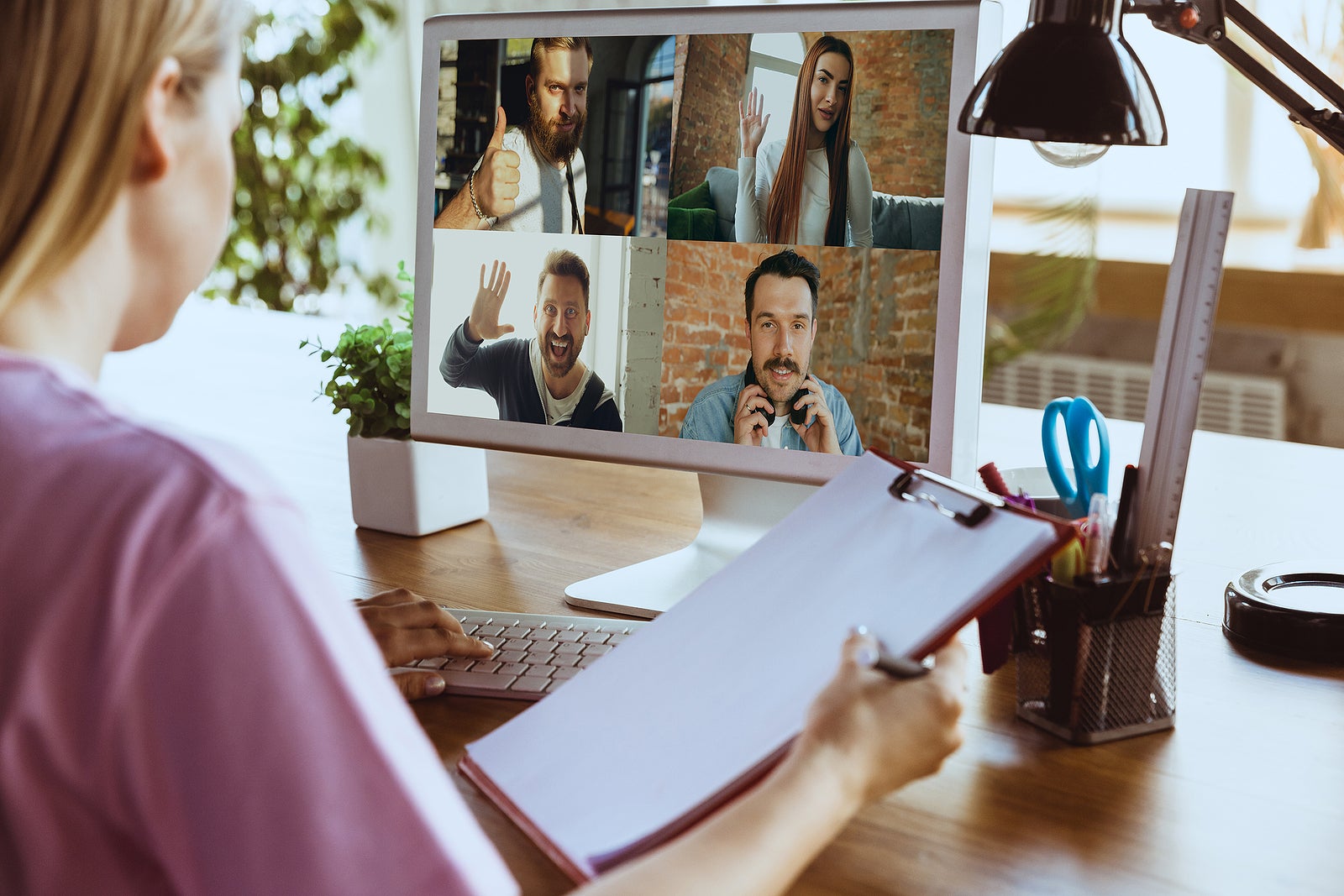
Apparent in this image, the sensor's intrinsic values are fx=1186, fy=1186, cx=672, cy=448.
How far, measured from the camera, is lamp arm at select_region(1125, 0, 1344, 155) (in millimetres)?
946

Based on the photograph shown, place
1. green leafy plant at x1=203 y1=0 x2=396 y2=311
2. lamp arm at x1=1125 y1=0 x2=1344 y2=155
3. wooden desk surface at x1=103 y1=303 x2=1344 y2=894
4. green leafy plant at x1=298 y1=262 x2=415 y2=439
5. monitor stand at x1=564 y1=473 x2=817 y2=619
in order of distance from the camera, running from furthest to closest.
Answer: green leafy plant at x1=203 y1=0 x2=396 y2=311 → green leafy plant at x1=298 y1=262 x2=415 y2=439 → monitor stand at x1=564 y1=473 x2=817 y2=619 → lamp arm at x1=1125 y1=0 x2=1344 y2=155 → wooden desk surface at x1=103 y1=303 x2=1344 y2=894

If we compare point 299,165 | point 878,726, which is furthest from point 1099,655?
point 299,165

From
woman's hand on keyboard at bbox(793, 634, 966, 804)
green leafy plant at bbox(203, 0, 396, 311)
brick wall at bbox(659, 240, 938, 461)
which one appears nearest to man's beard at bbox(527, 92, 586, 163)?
brick wall at bbox(659, 240, 938, 461)

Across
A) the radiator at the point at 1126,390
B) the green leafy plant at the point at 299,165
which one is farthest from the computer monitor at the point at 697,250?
the green leafy plant at the point at 299,165

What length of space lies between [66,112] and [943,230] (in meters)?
0.66

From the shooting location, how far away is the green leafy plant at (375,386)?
124 centimetres

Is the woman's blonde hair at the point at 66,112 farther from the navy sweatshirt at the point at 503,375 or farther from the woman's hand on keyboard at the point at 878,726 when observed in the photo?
the navy sweatshirt at the point at 503,375

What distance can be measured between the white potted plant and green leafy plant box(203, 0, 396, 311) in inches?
101

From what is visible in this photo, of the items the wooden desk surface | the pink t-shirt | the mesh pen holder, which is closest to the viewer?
the pink t-shirt

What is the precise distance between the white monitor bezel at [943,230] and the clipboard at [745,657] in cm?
19

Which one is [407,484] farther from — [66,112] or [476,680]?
[66,112]

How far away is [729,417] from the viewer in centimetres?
103

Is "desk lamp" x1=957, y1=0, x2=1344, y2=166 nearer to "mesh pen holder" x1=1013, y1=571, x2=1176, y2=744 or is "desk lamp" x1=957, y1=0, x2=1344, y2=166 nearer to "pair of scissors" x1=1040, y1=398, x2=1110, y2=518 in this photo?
"pair of scissors" x1=1040, y1=398, x2=1110, y2=518

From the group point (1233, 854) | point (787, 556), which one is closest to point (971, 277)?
Answer: point (787, 556)
